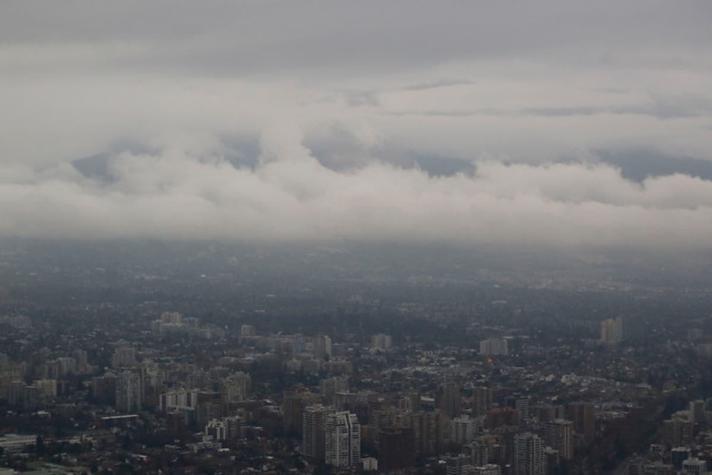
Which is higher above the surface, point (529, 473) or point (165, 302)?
point (165, 302)

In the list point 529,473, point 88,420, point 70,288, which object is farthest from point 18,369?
point 529,473

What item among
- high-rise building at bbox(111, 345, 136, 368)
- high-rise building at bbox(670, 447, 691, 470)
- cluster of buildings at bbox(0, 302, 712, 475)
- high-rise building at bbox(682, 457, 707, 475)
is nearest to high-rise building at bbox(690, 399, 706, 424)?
cluster of buildings at bbox(0, 302, 712, 475)

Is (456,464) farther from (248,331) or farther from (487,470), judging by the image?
(248,331)

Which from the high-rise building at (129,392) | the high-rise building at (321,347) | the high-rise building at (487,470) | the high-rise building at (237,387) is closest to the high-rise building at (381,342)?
the high-rise building at (321,347)

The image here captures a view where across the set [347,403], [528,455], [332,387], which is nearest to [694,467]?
[528,455]

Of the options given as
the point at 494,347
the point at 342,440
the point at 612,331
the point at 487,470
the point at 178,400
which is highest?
the point at 612,331

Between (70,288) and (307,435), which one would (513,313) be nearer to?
(307,435)
